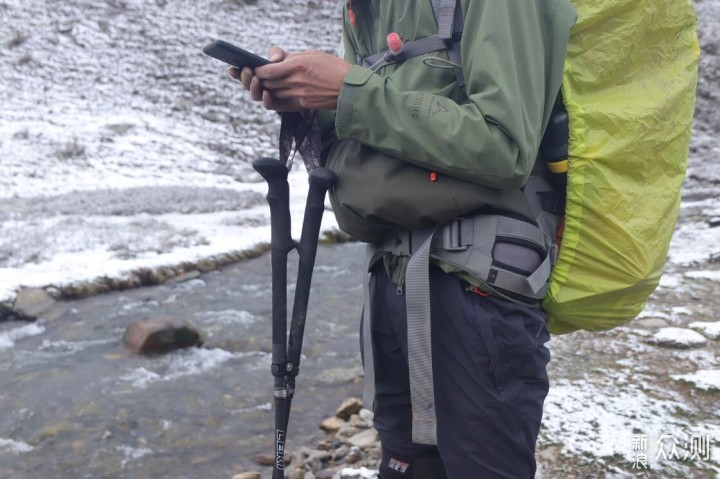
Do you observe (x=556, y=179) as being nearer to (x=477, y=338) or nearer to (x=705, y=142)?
(x=477, y=338)

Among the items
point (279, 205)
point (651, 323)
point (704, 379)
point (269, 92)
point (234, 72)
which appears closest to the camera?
point (269, 92)

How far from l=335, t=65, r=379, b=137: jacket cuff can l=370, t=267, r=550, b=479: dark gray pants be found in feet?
1.59

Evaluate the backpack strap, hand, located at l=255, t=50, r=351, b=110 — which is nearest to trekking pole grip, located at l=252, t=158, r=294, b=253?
hand, located at l=255, t=50, r=351, b=110

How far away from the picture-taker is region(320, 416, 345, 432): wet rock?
5238 millimetres

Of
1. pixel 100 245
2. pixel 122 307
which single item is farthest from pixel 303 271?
pixel 100 245

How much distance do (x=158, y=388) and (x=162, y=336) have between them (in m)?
0.99

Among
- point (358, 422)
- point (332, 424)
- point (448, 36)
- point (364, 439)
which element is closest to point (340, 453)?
point (364, 439)

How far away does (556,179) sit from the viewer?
193cm

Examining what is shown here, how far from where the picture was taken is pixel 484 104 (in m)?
1.63

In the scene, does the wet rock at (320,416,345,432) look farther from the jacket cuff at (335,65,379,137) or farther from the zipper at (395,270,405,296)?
the jacket cuff at (335,65,379,137)

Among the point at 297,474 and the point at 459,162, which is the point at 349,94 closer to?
the point at 459,162

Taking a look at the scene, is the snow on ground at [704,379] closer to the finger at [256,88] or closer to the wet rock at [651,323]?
the wet rock at [651,323]

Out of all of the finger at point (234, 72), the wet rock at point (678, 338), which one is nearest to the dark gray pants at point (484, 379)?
the finger at point (234, 72)

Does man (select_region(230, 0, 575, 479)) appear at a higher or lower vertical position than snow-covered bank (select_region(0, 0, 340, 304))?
higher
